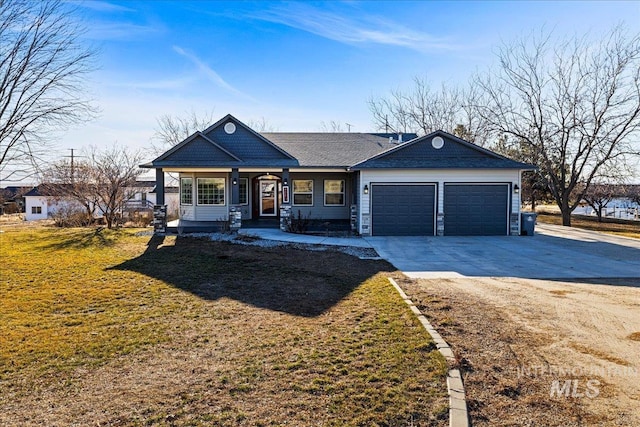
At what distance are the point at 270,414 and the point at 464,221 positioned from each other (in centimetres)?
1404

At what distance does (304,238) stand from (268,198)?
21.6 feet

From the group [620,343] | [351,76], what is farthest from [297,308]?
[351,76]

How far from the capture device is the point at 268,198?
2003cm

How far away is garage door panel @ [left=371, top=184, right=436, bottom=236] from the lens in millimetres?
15398

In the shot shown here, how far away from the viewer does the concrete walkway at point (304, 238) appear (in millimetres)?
13078

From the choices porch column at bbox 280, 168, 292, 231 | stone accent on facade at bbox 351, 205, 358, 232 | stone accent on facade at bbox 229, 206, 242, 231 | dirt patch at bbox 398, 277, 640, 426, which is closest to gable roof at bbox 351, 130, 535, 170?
stone accent on facade at bbox 351, 205, 358, 232

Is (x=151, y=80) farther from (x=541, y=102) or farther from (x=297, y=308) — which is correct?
(x=541, y=102)

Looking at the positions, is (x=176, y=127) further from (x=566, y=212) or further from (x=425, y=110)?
(x=566, y=212)

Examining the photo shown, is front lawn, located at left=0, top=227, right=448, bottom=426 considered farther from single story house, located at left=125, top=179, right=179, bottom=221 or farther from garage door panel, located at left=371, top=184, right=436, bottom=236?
single story house, located at left=125, top=179, right=179, bottom=221

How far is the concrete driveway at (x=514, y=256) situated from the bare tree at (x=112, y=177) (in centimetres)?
1530

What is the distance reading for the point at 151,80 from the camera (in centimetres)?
1741

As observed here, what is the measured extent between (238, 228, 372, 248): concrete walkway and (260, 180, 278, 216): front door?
4166mm

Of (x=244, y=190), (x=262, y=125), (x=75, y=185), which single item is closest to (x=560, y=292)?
(x=244, y=190)

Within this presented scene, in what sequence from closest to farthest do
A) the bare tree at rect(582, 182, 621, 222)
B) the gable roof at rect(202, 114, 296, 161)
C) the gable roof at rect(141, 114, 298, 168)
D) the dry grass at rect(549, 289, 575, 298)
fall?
the dry grass at rect(549, 289, 575, 298) < the gable roof at rect(141, 114, 298, 168) < the gable roof at rect(202, 114, 296, 161) < the bare tree at rect(582, 182, 621, 222)
